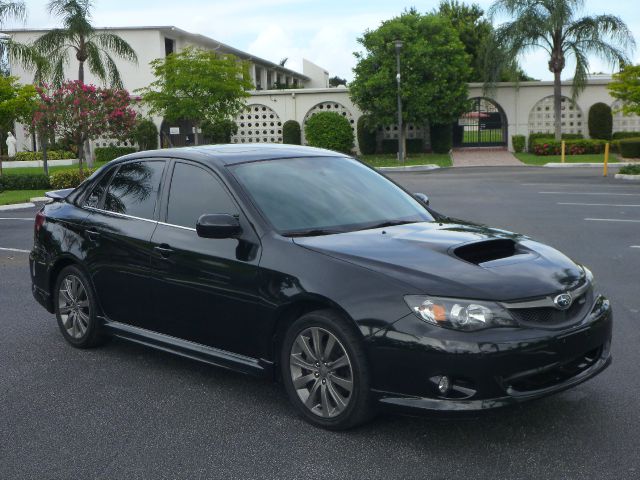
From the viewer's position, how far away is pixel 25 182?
85.7 ft

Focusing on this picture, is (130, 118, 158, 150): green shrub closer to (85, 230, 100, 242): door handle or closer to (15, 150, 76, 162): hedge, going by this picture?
(15, 150, 76, 162): hedge

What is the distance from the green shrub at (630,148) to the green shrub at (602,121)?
637 centimetres

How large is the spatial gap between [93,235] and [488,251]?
3035 millimetres

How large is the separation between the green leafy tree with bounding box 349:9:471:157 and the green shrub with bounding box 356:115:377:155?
6.40 feet

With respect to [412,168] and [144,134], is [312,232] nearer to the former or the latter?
[412,168]

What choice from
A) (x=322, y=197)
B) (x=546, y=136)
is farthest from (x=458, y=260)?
(x=546, y=136)

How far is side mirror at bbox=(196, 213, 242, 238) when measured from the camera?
476 cm

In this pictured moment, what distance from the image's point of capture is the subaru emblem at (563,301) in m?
4.13

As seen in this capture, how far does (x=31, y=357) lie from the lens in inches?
244

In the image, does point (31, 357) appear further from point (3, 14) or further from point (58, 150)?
point (58, 150)

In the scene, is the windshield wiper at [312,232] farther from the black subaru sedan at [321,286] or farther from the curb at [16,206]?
the curb at [16,206]

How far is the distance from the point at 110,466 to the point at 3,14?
30.4m

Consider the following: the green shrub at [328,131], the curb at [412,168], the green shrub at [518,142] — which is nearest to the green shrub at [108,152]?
the green shrub at [328,131]

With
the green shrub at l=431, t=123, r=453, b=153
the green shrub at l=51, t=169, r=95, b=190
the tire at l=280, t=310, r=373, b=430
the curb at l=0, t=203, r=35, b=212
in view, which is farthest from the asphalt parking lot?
the green shrub at l=431, t=123, r=453, b=153
